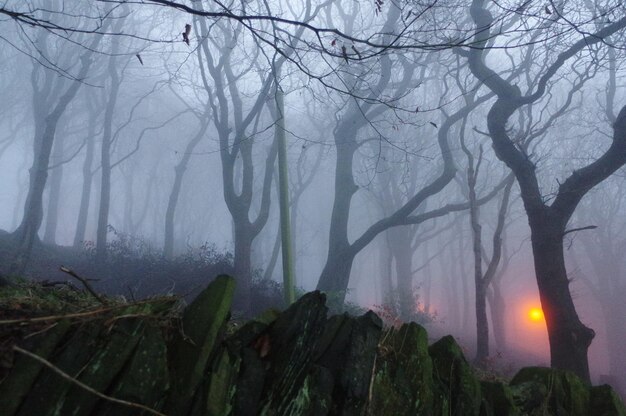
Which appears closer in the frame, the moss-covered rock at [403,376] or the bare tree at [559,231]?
the moss-covered rock at [403,376]

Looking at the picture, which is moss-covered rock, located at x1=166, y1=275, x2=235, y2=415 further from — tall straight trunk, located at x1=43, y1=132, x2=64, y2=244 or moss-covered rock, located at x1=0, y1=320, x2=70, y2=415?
tall straight trunk, located at x1=43, y1=132, x2=64, y2=244

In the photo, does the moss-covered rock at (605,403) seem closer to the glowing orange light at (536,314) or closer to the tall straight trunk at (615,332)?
the glowing orange light at (536,314)

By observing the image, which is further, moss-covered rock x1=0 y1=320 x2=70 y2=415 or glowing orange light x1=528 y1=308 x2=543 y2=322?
glowing orange light x1=528 y1=308 x2=543 y2=322

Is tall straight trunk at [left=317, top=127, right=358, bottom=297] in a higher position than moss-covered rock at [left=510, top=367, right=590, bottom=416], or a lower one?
higher

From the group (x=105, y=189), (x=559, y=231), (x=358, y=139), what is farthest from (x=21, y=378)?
(x=358, y=139)

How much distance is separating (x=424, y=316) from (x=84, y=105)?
27.4 metres

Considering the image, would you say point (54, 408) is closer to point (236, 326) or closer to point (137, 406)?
point (137, 406)

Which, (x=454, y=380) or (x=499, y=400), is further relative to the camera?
(x=499, y=400)

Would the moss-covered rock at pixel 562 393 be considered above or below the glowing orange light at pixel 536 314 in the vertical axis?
above

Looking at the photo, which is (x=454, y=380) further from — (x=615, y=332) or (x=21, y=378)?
(x=615, y=332)

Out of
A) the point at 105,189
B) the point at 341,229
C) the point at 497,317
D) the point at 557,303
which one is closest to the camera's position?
the point at 557,303

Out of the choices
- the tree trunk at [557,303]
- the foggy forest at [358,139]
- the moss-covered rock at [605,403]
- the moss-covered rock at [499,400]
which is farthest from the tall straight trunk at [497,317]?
the moss-covered rock at [499,400]

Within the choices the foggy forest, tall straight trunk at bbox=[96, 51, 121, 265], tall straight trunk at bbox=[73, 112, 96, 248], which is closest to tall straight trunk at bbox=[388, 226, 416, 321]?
the foggy forest

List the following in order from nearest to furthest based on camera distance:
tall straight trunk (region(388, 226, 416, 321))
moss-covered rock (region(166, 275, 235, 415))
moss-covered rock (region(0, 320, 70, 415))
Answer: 1. moss-covered rock (region(0, 320, 70, 415))
2. moss-covered rock (region(166, 275, 235, 415))
3. tall straight trunk (region(388, 226, 416, 321))
